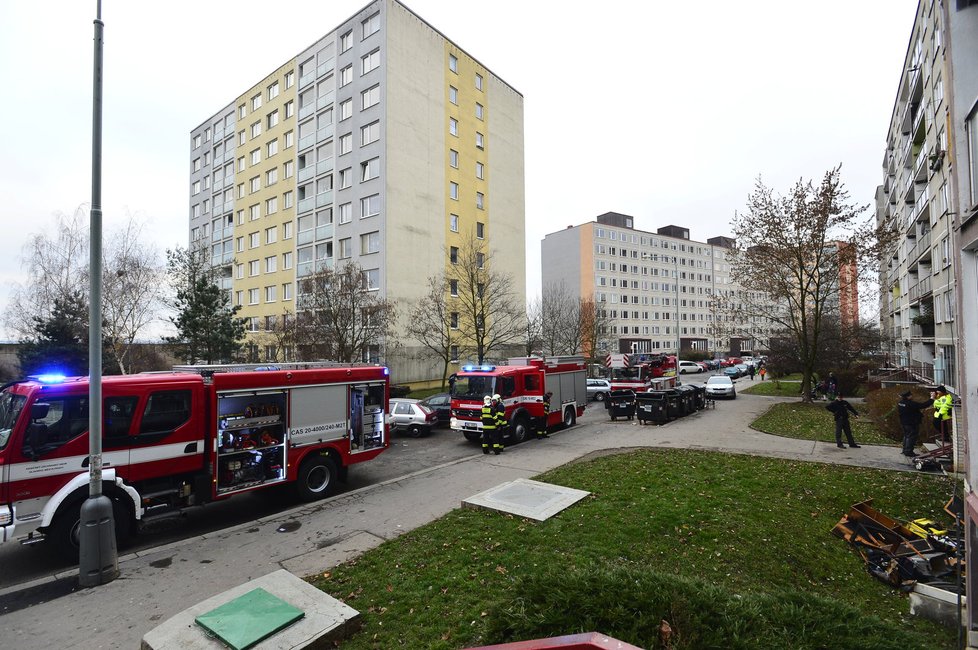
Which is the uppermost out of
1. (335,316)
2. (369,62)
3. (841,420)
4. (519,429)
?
(369,62)

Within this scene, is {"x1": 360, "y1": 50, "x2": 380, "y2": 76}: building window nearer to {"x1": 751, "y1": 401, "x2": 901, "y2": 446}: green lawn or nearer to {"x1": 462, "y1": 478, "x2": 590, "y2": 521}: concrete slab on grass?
{"x1": 751, "y1": 401, "x2": 901, "y2": 446}: green lawn

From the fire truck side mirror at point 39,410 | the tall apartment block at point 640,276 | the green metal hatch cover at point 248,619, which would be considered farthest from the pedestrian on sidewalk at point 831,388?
the tall apartment block at point 640,276

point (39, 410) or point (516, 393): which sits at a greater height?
point (39, 410)

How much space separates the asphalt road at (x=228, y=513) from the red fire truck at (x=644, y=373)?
9.34 m

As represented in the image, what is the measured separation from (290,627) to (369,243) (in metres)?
32.8

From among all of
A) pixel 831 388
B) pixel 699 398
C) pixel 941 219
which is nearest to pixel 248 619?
pixel 699 398

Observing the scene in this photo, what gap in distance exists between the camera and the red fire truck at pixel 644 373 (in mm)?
21953

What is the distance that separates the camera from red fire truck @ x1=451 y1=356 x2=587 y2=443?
52.1 ft

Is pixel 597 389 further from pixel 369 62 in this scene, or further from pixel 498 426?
pixel 369 62

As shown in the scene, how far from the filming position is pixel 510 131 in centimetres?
4469

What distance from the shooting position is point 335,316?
24.2 meters

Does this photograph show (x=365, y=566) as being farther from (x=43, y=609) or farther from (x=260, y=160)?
(x=260, y=160)

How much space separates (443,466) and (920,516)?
991 centimetres

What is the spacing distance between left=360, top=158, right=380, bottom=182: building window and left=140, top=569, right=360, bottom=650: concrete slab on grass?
33.2 metres
